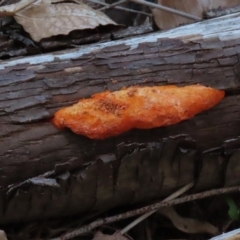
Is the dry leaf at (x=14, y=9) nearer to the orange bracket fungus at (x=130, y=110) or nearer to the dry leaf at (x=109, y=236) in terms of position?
the orange bracket fungus at (x=130, y=110)

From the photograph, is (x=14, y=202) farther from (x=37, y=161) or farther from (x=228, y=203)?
(x=228, y=203)

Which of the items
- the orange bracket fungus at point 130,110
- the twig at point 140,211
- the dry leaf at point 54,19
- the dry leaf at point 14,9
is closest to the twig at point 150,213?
the twig at point 140,211

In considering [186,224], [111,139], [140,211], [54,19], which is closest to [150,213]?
[140,211]

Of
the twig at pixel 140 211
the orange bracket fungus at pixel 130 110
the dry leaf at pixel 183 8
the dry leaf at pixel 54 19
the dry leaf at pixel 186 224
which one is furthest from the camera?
the dry leaf at pixel 183 8

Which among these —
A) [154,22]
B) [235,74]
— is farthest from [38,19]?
[235,74]

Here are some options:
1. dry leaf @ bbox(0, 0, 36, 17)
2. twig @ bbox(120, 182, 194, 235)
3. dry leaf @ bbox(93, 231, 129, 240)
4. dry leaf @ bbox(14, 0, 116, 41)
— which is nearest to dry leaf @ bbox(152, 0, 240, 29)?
dry leaf @ bbox(14, 0, 116, 41)

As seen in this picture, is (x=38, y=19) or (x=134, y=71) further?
(x=38, y=19)
